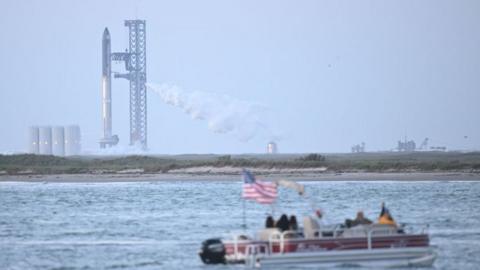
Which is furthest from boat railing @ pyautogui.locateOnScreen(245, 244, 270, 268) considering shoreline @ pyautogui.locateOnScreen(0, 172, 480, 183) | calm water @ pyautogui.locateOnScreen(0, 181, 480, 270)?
shoreline @ pyautogui.locateOnScreen(0, 172, 480, 183)

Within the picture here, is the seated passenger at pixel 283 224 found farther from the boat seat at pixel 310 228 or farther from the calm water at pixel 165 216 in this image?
the calm water at pixel 165 216

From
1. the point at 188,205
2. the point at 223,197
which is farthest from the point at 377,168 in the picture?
the point at 188,205

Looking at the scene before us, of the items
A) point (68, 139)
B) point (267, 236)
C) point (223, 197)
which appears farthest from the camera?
point (68, 139)

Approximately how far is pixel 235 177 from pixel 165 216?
4895cm

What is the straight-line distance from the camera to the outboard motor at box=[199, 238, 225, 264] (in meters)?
48.3

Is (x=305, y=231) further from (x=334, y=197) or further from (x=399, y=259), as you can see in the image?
(x=334, y=197)

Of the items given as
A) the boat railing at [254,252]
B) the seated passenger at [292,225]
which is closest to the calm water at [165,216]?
the boat railing at [254,252]

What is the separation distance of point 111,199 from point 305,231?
50451 mm

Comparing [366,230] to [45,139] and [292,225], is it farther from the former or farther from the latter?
[45,139]

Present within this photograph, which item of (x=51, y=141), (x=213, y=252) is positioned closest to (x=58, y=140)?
(x=51, y=141)

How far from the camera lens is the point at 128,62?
19962 centimetres

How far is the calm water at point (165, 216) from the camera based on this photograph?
53.5 metres

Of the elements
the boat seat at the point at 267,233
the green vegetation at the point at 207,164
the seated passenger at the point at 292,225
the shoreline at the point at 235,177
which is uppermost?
the green vegetation at the point at 207,164

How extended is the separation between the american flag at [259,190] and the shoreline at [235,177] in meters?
64.1
